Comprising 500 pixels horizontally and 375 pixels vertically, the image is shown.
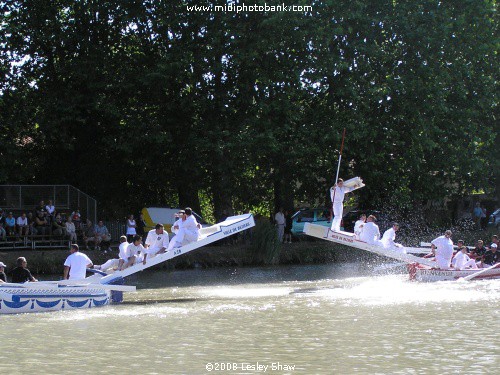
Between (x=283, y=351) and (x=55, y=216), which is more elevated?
(x=55, y=216)

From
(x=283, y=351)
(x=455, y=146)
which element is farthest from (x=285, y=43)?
(x=283, y=351)

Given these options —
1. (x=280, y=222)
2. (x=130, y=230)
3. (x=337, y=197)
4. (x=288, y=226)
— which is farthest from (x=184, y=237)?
(x=288, y=226)

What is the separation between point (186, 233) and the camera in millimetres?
24281

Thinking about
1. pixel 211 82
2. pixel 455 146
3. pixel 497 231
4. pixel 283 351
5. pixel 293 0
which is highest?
pixel 293 0

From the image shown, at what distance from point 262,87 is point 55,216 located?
10.2 metres

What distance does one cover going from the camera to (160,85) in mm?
35750

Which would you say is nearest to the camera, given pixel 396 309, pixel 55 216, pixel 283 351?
pixel 283 351

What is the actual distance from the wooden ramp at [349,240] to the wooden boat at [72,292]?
3217mm

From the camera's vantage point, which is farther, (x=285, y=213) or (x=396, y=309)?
(x=285, y=213)

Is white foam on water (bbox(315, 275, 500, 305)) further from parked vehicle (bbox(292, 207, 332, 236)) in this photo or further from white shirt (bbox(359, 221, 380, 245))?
parked vehicle (bbox(292, 207, 332, 236))

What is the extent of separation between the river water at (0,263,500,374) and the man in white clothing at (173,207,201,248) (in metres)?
1.56

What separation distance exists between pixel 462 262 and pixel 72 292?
13.2 m

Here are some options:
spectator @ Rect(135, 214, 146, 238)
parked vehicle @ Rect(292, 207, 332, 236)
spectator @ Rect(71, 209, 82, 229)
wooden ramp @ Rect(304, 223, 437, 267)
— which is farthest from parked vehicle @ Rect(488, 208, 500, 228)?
spectator @ Rect(71, 209, 82, 229)

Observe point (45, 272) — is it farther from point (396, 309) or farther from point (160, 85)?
point (396, 309)
